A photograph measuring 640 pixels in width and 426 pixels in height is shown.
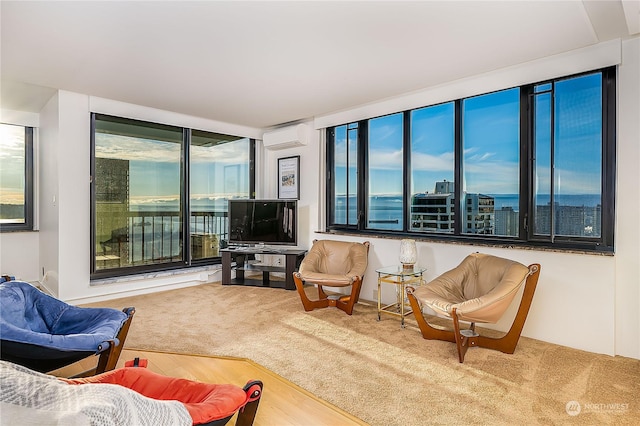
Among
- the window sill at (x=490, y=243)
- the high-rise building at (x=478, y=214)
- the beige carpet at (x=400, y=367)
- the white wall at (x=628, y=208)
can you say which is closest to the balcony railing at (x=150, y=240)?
the beige carpet at (x=400, y=367)

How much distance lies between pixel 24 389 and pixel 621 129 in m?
4.01

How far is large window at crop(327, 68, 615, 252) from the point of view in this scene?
318 cm

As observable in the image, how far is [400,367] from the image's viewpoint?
8.88 feet

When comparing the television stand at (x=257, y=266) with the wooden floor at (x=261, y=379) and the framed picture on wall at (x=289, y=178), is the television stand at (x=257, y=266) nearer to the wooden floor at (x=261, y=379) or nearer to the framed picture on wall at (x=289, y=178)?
the framed picture on wall at (x=289, y=178)

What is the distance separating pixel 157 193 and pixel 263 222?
5.24ft

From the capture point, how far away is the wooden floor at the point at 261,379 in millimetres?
2076

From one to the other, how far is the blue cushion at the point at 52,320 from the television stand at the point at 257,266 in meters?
2.68

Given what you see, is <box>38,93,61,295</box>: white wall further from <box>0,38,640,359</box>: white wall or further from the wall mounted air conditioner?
the wall mounted air conditioner

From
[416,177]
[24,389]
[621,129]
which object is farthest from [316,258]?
[24,389]

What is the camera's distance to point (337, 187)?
17.8 feet

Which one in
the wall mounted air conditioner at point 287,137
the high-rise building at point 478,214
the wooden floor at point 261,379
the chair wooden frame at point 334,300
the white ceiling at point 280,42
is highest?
the white ceiling at point 280,42

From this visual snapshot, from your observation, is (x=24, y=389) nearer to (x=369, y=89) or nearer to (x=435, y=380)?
(x=435, y=380)

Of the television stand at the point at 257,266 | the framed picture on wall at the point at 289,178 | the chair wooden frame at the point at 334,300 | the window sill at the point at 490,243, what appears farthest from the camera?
the framed picture on wall at the point at 289,178

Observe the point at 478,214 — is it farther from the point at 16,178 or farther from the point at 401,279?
the point at 16,178
